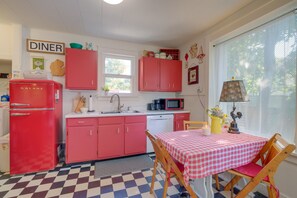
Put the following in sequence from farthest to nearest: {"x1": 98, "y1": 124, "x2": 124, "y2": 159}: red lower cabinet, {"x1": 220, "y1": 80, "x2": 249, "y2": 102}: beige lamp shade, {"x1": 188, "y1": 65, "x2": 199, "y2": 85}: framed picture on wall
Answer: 1. {"x1": 188, "y1": 65, "x2": 199, "y2": 85}: framed picture on wall
2. {"x1": 98, "y1": 124, "x2": 124, "y2": 159}: red lower cabinet
3. {"x1": 220, "y1": 80, "x2": 249, "y2": 102}: beige lamp shade

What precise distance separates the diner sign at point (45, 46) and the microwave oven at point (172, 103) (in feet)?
7.90

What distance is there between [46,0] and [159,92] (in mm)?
2681

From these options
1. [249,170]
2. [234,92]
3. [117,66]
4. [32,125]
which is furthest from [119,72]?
[249,170]

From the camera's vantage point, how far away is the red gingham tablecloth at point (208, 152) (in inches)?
43.5

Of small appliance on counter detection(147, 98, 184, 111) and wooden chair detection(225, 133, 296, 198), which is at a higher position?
small appliance on counter detection(147, 98, 184, 111)

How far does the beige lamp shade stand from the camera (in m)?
1.66

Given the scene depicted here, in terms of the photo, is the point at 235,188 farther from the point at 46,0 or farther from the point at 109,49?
the point at 46,0

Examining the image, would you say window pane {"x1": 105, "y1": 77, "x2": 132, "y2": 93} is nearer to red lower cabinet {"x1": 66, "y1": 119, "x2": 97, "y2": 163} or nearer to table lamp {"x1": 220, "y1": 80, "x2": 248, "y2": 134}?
red lower cabinet {"x1": 66, "y1": 119, "x2": 97, "y2": 163}

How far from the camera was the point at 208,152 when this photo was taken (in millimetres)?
1150

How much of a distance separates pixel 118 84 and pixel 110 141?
4.31 ft

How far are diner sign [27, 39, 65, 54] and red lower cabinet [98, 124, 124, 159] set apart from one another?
5.87 ft

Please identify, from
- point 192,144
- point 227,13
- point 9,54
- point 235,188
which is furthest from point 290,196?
point 9,54

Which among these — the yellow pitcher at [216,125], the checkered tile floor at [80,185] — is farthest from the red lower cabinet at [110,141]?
the yellow pitcher at [216,125]

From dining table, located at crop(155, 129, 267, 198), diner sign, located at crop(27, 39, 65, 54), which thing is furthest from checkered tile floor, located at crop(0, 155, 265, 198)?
diner sign, located at crop(27, 39, 65, 54)
